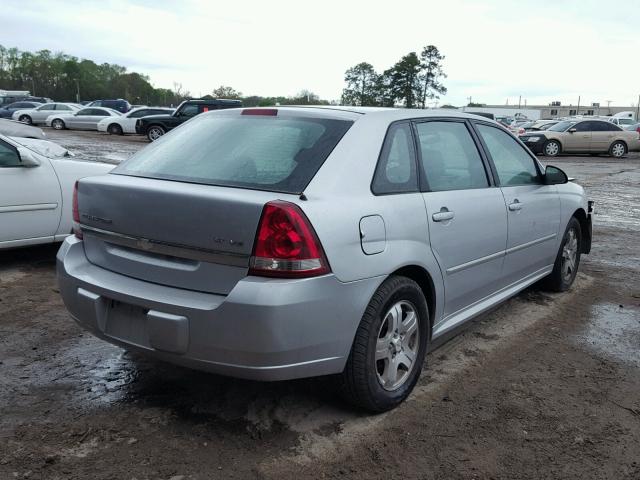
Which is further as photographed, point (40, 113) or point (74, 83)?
point (74, 83)

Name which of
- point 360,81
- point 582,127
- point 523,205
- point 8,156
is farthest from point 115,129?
point 360,81

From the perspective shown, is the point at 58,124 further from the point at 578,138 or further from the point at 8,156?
the point at 8,156

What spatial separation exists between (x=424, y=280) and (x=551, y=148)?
73.8 ft

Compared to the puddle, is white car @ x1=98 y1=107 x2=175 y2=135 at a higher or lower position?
higher

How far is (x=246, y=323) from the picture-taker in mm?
2635

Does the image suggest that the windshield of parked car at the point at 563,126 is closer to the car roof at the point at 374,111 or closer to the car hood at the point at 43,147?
the car hood at the point at 43,147

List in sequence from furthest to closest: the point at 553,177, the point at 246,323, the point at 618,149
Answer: the point at 618,149, the point at 553,177, the point at 246,323

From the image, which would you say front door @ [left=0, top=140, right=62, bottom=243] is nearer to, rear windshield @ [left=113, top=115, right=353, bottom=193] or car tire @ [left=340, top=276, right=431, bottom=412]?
rear windshield @ [left=113, top=115, right=353, bottom=193]

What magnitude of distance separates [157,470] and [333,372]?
2.95 feet

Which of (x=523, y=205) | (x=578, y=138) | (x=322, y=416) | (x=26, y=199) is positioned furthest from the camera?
(x=578, y=138)

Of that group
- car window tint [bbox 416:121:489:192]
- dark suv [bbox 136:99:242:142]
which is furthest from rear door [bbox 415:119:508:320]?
dark suv [bbox 136:99:242:142]

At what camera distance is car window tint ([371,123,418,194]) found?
320 centimetres

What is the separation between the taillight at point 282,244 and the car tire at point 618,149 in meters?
25.0

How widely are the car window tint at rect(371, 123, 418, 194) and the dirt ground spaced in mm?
1139
